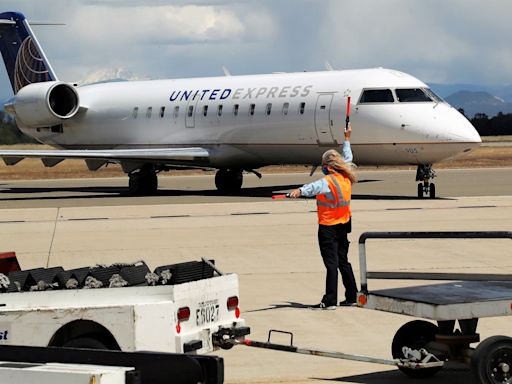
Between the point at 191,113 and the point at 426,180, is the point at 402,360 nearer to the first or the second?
the point at 426,180

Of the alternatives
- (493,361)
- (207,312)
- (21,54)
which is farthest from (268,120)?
(493,361)

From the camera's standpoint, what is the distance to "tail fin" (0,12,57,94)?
1550 inches

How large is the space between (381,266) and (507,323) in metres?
4.75

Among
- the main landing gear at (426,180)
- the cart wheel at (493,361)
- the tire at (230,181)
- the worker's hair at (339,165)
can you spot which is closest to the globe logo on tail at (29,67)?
the tire at (230,181)

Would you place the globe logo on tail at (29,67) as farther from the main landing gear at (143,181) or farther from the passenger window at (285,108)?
the passenger window at (285,108)

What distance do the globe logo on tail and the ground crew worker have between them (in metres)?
28.0

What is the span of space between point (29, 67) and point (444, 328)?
3231 cm

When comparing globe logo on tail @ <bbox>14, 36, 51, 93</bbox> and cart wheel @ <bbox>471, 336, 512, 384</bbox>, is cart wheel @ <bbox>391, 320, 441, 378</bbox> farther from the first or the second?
globe logo on tail @ <bbox>14, 36, 51, 93</bbox>

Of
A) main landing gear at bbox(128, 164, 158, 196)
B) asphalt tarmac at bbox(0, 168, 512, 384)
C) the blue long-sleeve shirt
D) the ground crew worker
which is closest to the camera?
asphalt tarmac at bbox(0, 168, 512, 384)

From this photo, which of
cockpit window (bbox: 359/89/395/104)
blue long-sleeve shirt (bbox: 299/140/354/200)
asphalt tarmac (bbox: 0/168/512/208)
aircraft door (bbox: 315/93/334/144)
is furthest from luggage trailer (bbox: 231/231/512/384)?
asphalt tarmac (bbox: 0/168/512/208)

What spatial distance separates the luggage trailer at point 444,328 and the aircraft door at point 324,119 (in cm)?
1965

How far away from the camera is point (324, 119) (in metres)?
29.2

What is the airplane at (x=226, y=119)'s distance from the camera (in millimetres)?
28203

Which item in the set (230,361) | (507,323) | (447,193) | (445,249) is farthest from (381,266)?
(447,193)
